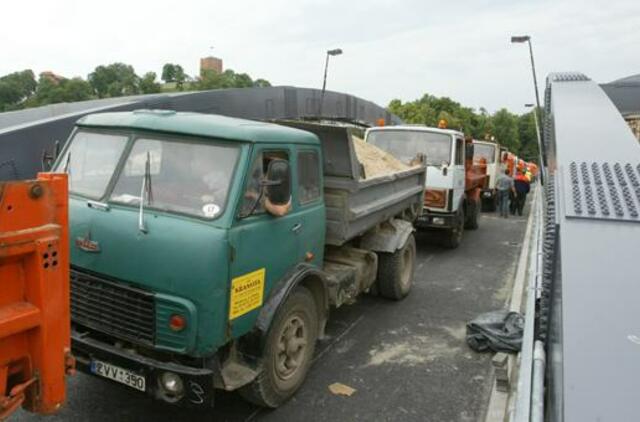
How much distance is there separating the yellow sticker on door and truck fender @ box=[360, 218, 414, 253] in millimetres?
2655

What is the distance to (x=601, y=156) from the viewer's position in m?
3.17

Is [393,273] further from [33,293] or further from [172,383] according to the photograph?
[33,293]

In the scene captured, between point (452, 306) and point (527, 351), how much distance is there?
3836 millimetres

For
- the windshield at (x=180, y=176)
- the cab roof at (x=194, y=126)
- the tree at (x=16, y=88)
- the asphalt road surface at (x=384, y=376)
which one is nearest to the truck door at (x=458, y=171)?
the asphalt road surface at (x=384, y=376)

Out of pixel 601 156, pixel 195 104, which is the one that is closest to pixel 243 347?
pixel 601 156

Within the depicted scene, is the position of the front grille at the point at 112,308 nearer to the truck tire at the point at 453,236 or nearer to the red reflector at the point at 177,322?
the red reflector at the point at 177,322

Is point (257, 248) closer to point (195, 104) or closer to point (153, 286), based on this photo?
point (153, 286)

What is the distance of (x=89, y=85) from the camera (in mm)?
45406

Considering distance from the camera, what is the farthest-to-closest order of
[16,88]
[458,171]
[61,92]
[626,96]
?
[16,88] → [61,92] → [626,96] → [458,171]

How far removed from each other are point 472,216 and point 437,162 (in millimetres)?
3127

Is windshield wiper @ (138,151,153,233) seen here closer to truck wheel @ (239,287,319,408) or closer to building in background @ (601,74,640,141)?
truck wheel @ (239,287,319,408)

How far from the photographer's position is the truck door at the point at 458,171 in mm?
9578

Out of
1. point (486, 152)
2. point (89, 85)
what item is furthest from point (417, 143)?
point (89, 85)

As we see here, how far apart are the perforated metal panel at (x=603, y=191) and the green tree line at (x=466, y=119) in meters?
40.4
